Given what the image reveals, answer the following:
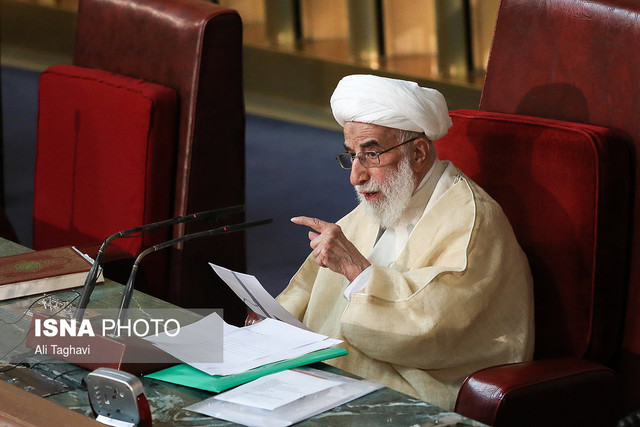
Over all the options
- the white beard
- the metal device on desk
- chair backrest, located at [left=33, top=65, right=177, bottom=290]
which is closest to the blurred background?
chair backrest, located at [left=33, top=65, right=177, bottom=290]

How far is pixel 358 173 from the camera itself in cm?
277

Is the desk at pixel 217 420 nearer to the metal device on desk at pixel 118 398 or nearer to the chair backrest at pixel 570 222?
the metal device on desk at pixel 118 398

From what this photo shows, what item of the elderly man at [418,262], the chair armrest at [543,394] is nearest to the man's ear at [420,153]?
the elderly man at [418,262]

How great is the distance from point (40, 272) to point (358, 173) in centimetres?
88

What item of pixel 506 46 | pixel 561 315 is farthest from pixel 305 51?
pixel 561 315

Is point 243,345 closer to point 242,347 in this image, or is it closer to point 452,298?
point 242,347

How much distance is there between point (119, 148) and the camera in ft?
12.4

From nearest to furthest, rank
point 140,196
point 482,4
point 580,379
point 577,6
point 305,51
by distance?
1. point 580,379
2. point 577,6
3. point 140,196
4. point 482,4
5. point 305,51

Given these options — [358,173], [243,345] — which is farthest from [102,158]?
[243,345]

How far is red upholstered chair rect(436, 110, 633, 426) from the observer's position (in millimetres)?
2666

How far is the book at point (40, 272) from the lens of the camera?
276cm

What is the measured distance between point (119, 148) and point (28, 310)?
1199 mm

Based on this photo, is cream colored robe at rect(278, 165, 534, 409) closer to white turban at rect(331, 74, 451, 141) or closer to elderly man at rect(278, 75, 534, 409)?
elderly man at rect(278, 75, 534, 409)

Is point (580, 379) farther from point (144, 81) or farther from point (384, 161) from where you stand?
point (144, 81)
